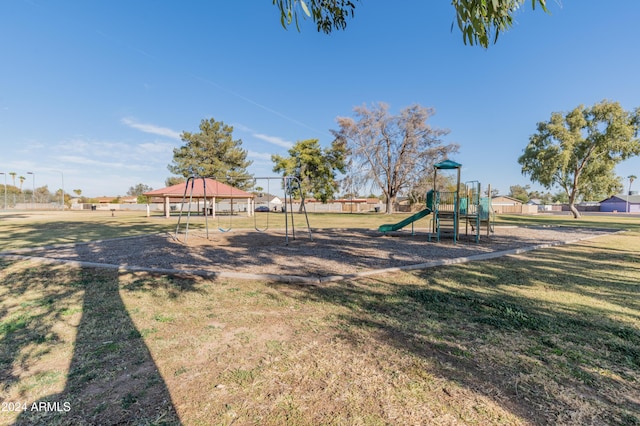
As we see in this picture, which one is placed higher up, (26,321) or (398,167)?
(398,167)

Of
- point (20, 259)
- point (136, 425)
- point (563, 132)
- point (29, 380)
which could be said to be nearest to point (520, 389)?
point (136, 425)

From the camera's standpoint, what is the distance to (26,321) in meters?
3.44

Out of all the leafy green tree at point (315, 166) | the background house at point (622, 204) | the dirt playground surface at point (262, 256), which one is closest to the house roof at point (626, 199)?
the background house at point (622, 204)

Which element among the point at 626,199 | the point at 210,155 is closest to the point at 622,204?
the point at 626,199

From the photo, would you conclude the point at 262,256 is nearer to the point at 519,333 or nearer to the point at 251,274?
the point at 251,274

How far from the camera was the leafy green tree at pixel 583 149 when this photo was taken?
25.1m

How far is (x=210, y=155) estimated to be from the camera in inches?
1554

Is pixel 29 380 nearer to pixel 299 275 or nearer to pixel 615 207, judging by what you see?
pixel 299 275

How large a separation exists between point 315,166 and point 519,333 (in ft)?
133

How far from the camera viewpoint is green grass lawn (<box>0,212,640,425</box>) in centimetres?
196

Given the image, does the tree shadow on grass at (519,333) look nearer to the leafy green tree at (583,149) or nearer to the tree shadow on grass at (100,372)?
the tree shadow on grass at (100,372)

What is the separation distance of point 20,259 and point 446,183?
118ft

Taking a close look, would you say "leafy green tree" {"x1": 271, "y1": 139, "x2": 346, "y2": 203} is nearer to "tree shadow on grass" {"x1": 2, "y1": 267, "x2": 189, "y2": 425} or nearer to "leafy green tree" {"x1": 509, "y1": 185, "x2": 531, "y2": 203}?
"tree shadow on grass" {"x1": 2, "y1": 267, "x2": 189, "y2": 425}

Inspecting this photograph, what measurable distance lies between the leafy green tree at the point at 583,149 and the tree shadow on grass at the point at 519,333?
1044 inches
